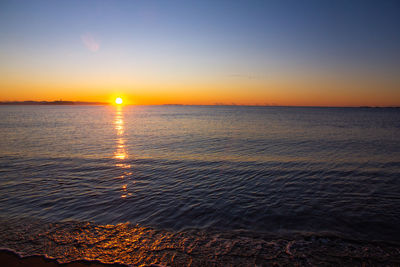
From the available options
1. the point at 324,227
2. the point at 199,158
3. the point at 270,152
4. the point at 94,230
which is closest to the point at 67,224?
the point at 94,230

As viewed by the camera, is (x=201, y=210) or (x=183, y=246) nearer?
(x=183, y=246)

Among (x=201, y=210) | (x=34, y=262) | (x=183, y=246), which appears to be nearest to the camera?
(x=34, y=262)

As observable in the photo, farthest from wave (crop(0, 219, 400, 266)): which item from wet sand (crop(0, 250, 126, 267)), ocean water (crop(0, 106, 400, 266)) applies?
wet sand (crop(0, 250, 126, 267))

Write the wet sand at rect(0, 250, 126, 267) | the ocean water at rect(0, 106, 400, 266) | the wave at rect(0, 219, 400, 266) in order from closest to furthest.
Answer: the wet sand at rect(0, 250, 126, 267) < the wave at rect(0, 219, 400, 266) < the ocean water at rect(0, 106, 400, 266)

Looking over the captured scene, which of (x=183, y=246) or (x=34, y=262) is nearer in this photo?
(x=34, y=262)

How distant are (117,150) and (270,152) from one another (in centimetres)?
1500

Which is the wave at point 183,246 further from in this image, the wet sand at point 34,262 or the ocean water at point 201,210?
the wet sand at point 34,262

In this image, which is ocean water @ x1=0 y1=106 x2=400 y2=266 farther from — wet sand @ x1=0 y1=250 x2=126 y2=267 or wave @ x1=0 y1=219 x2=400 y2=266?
wet sand @ x1=0 y1=250 x2=126 y2=267

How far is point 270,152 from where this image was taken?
20.4 meters

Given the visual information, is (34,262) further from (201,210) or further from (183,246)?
(201,210)

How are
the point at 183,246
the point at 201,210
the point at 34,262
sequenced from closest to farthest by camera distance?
the point at 34,262 < the point at 183,246 < the point at 201,210

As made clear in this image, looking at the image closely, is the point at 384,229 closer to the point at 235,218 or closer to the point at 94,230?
the point at 235,218

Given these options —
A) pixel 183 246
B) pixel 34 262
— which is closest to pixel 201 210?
pixel 183 246

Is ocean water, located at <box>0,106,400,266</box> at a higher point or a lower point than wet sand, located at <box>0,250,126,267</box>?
lower
